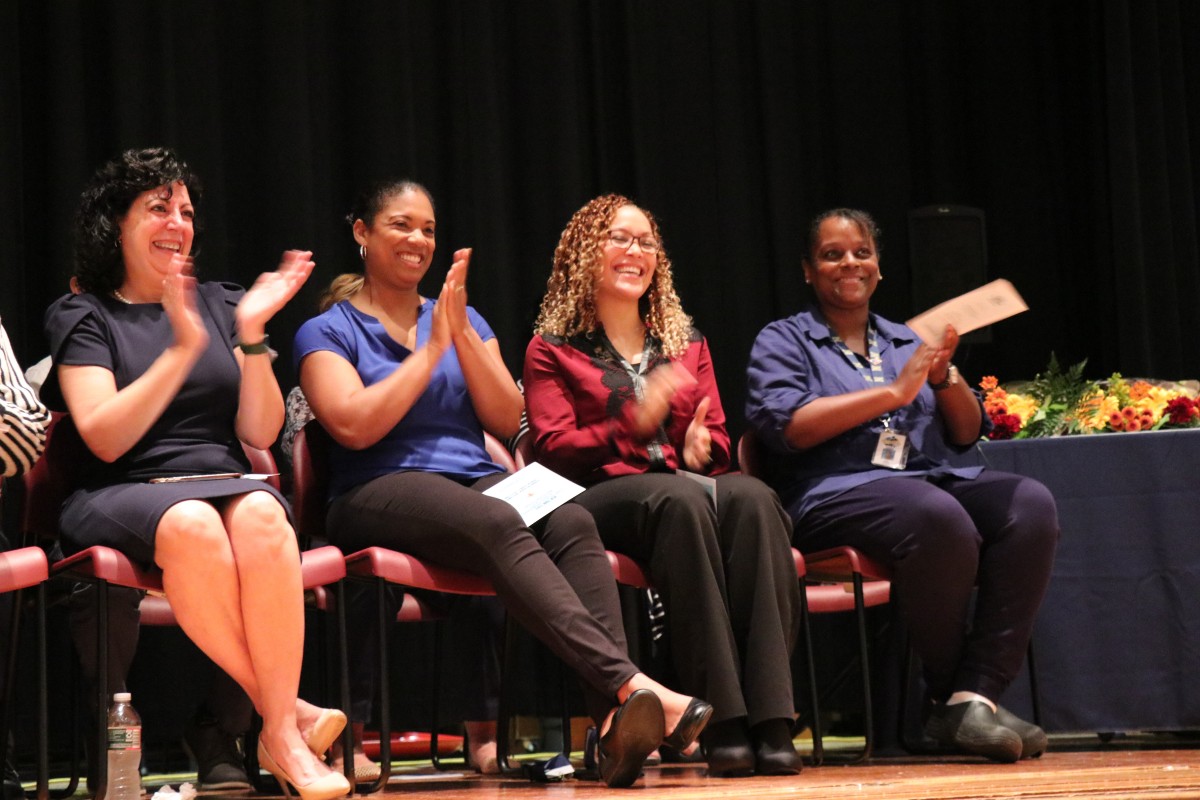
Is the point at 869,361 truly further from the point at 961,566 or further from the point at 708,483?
the point at 708,483

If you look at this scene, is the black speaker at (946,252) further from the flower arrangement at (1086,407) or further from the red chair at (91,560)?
the red chair at (91,560)

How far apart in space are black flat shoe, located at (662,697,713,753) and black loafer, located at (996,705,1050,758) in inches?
31.5

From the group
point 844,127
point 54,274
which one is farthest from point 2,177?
point 844,127

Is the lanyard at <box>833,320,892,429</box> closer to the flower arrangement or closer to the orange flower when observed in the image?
the flower arrangement

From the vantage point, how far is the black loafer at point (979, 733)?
2.91 m

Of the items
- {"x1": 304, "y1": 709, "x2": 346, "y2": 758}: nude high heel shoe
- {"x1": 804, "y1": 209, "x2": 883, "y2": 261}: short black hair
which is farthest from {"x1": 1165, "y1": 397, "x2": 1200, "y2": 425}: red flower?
{"x1": 304, "y1": 709, "x2": 346, "y2": 758}: nude high heel shoe

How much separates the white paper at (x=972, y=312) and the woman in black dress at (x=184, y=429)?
1402 millimetres

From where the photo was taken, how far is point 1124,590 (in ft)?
11.4

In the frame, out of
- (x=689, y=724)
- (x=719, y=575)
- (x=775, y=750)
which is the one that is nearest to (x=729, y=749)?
(x=775, y=750)

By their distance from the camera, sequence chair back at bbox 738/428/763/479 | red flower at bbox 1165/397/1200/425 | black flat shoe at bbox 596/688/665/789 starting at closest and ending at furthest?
black flat shoe at bbox 596/688/665/789 → chair back at bbox 738/428/763/479 → red flower at bbox 1165/397/1200/425

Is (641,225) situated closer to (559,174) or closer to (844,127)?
(559,174)

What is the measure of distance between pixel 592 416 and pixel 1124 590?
4.61 ft

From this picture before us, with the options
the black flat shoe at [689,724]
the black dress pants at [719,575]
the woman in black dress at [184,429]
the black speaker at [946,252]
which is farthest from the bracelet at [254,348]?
the black speaker at [946,252]

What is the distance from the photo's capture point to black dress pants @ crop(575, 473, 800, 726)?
9.12 feet
